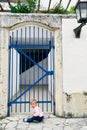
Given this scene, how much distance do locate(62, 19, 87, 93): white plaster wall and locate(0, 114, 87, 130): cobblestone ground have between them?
36.8 inches

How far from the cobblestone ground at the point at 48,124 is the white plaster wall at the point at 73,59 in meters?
0.94

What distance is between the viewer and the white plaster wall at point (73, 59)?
25.3ft

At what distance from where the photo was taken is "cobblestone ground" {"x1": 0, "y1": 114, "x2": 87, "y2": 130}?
21.7 feet

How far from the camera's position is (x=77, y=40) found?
7789 mm

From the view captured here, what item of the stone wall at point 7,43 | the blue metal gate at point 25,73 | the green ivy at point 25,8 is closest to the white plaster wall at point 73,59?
the stone wall at point 7,43

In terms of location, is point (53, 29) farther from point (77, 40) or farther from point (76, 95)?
point (76, 95)

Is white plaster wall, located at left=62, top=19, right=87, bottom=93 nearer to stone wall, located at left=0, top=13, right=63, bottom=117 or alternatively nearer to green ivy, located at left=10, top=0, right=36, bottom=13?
stone wall, located at left=0, top=13, right=63, bottom=117

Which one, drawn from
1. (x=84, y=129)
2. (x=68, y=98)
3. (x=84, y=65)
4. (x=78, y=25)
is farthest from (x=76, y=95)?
(x=78, y=25)

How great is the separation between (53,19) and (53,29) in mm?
294

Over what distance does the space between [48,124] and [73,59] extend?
2056 mm

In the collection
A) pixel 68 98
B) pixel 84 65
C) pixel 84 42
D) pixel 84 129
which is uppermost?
pixel 84 42

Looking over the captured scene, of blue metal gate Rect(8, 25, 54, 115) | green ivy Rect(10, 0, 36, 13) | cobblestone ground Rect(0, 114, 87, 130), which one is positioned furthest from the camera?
green ivy Rect(10, 0, 36, 13)

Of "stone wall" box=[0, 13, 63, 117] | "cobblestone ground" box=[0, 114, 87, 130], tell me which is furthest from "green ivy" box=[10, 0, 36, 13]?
"cobblestone ground" box=[0, 114, 87, 130]

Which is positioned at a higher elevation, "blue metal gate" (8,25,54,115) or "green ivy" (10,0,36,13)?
"green ivy" (10,0,36,13)
